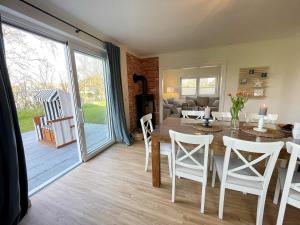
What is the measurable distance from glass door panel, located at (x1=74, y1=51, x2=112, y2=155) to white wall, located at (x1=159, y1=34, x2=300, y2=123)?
2.64 meters

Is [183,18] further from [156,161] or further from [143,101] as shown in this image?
[143,101]

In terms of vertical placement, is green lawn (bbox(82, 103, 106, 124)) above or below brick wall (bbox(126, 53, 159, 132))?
below

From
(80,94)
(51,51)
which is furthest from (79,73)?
(51,51)

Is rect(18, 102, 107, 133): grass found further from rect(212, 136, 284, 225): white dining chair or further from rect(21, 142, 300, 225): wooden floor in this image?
rect(212, 136, 284, 225): white dining chair

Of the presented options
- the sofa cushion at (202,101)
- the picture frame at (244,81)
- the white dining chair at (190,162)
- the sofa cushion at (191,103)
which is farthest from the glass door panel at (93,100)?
the sofa cushion at (202,101)

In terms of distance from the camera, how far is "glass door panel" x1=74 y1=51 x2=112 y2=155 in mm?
2547

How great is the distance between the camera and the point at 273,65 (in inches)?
127

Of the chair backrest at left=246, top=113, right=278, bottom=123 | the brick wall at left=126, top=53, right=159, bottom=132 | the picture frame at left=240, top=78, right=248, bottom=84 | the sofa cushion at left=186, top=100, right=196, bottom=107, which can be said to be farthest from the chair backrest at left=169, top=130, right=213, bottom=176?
the sofa cushion at left=186, top=100, right=196, bottom=107

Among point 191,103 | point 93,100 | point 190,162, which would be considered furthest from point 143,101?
point 191,103

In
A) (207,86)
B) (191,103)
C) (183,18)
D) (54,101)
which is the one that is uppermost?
(183,18)

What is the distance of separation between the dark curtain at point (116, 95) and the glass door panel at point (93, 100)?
0.20m

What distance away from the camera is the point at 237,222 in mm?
1377

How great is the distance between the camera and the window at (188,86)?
24.4 feet

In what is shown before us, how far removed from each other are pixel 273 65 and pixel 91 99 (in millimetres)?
4072
